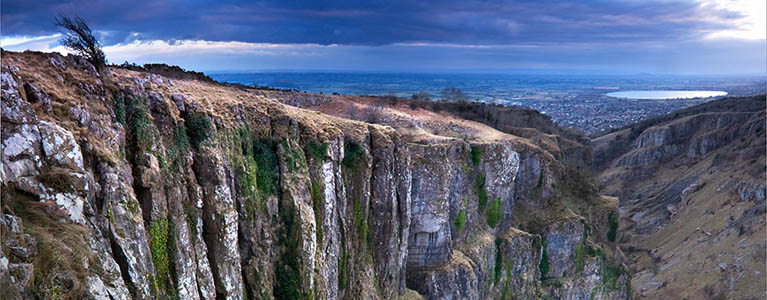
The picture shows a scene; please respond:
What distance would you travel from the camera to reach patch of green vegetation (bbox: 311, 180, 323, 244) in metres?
27.4

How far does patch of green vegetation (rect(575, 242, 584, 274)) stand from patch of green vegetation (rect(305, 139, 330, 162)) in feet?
115

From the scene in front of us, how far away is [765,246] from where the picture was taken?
6075 centimetres

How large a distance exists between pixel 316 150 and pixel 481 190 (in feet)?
74.0

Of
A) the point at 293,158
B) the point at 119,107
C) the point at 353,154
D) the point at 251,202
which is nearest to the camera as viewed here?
the point at 119,107

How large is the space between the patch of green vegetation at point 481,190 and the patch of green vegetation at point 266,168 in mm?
24652

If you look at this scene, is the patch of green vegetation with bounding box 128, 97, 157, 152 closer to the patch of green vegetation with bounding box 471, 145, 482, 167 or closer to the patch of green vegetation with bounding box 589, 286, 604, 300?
the patch of green vegetation with bounding box 471, 145, 482, 167

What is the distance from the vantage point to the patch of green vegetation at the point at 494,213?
153ft

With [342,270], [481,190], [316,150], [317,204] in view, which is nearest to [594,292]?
[481,190]

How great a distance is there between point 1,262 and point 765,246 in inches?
3074

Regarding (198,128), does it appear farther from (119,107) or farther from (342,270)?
(342,270)

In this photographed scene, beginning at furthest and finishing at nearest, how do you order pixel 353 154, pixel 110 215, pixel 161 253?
pixel 353 154
pixel 161 253
pixel 110 215

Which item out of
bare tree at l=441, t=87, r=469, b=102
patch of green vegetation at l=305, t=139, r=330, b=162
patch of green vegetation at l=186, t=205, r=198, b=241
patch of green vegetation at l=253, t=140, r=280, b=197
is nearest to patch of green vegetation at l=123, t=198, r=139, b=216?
patch of green vegetation at l=186, t=205, r=198, b=241

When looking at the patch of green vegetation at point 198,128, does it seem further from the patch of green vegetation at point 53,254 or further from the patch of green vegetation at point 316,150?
the patch of green vegetation at point 53,254

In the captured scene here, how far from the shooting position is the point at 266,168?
2555 cm
